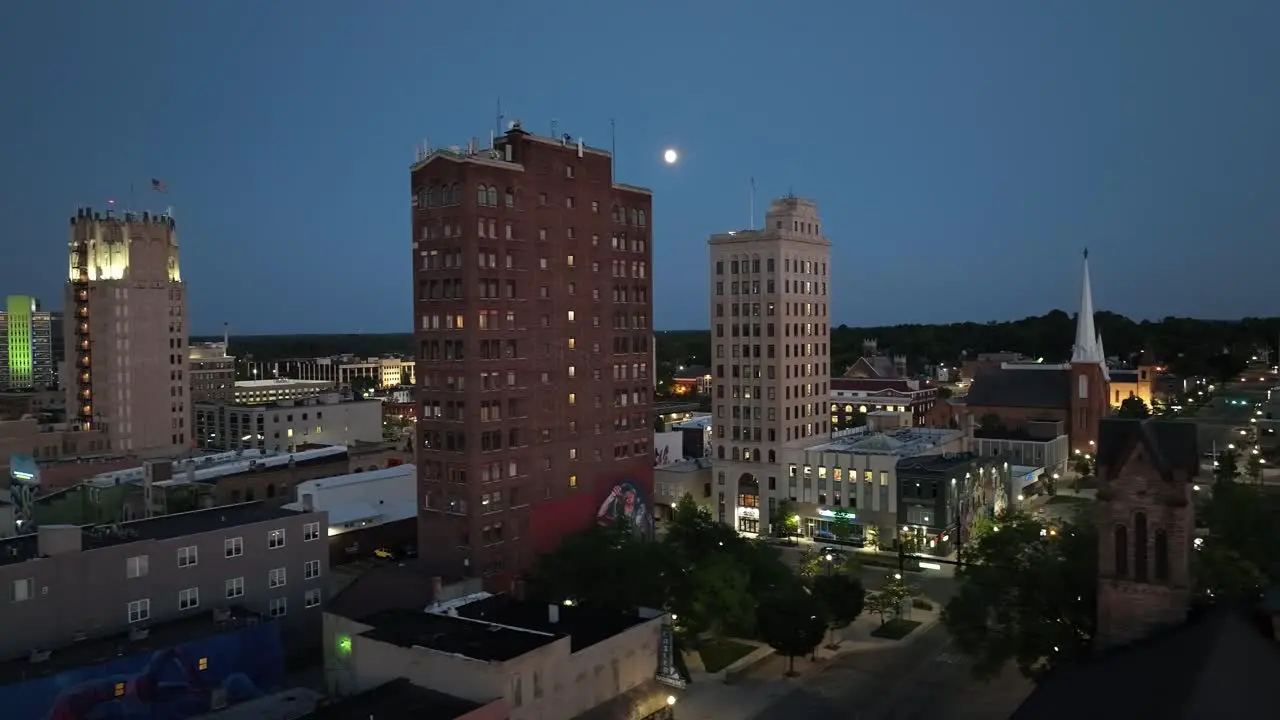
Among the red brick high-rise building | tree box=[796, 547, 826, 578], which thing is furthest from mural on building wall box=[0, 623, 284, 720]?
tree box=[796, 547, 826, 578]

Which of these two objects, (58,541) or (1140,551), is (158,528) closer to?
(58,541)

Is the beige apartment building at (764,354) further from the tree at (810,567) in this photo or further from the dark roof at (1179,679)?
the dark roof at (1179,679)

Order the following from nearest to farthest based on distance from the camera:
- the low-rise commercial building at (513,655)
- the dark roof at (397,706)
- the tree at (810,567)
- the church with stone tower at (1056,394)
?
the dark roof at (397,706), the low-rise commercial building at (513,655), the tree at (810,567), the church with stone tower at (1056,394)

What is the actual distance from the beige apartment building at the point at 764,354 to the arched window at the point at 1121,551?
61.8 metres

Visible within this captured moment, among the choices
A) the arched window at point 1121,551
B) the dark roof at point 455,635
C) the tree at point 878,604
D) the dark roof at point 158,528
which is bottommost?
the tree at point 878,604

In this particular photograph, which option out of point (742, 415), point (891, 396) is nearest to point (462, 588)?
point (742, 415)

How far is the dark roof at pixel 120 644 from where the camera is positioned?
4531 centimetres

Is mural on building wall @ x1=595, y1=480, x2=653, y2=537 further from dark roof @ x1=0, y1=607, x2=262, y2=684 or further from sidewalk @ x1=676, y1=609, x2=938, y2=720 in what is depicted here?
dark roof @ x1=0, y1=607, x2=262, y2=684

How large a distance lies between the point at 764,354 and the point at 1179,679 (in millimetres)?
71523

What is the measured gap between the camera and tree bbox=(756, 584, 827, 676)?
55.0m

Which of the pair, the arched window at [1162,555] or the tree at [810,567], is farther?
the tree at [810,567]

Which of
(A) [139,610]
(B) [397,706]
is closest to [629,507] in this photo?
(A) [139,610]

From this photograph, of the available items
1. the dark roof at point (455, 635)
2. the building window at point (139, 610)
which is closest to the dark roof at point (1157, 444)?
the dark roof at point (455, 635)

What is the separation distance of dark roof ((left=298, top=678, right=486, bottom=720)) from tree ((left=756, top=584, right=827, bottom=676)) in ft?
64.5
